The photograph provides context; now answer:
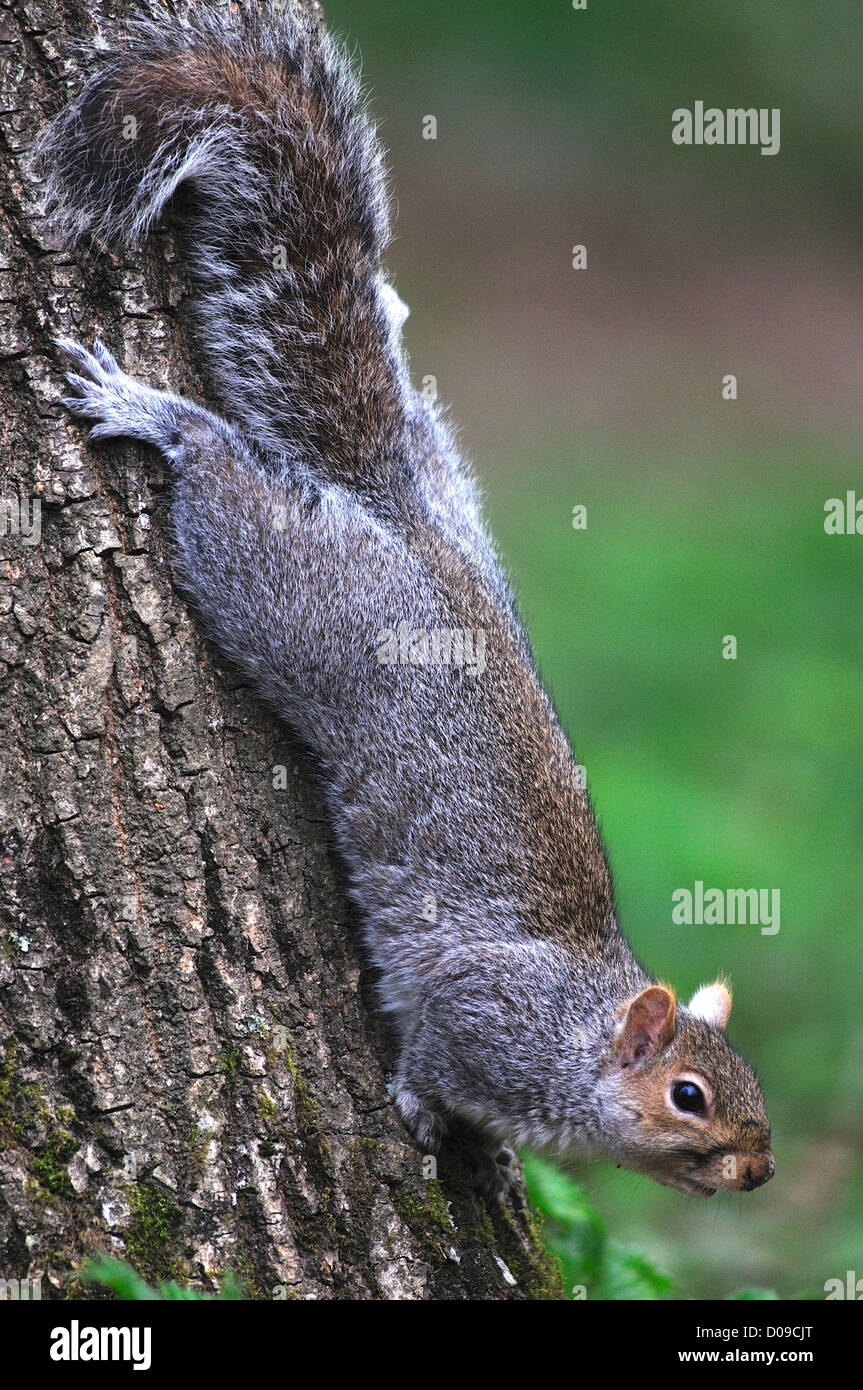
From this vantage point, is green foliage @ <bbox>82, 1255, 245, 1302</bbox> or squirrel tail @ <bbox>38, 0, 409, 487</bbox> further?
squirrel tail @ <bbox>38, 0, 409, 487</bbox>

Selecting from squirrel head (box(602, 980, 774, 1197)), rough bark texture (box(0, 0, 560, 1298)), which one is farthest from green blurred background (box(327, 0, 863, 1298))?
rough bark texture (box(0, 0, 560, 1298))

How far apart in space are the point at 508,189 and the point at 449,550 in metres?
12.0

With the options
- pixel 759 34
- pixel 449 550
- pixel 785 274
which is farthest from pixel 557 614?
pixel 759 34

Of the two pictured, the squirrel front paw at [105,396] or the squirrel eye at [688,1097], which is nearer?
the squirrel front paw at [105,396]

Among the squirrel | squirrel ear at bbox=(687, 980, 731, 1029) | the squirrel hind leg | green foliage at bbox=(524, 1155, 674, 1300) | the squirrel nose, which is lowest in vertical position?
green foliage at bbox=(524, 1155, 674, 1300)

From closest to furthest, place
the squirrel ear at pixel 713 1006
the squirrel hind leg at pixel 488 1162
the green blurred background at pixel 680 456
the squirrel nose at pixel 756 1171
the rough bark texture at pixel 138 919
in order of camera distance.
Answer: the rough bark texture at pixel 138 919, the squirrel hind leg at pixel 488 1162, the squirrel nose at pixel 756 1171, the squirrel ear at pixel 713 1006, the green blurred background at pixel 680 456

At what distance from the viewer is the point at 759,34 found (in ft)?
45.1

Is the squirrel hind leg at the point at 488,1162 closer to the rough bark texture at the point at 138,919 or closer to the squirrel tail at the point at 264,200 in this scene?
the rough bark texture at the point at 138,919

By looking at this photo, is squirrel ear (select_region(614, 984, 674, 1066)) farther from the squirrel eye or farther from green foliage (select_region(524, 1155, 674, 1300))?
green foliage (select_region(524, 1155, 674, 1300))

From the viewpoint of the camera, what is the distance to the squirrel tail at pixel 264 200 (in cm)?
270

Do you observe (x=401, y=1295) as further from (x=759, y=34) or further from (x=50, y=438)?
(x=759, y=34)

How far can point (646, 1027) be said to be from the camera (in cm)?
316

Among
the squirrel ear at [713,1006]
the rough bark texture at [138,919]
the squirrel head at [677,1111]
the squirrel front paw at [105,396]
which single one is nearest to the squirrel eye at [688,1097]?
the squirrel head at [677,1111]

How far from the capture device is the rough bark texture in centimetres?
244
